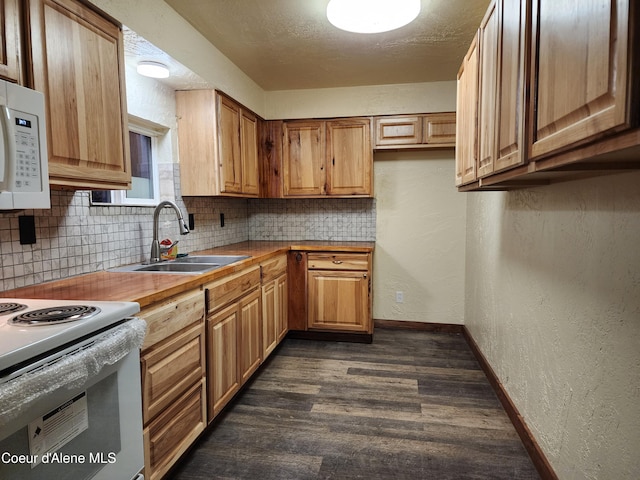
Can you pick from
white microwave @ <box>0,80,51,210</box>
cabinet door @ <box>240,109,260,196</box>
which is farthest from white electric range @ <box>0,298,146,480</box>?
cabinet door @ <box>240,109,260,196</box>

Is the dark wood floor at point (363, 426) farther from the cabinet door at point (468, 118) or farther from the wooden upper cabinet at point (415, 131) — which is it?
the wooden upper cabinet at point (415, 131)

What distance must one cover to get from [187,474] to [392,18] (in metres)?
2.47

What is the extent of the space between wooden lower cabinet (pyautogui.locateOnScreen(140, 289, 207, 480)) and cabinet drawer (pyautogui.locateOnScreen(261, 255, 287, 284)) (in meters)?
0.96

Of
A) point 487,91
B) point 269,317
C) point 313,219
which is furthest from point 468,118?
point 313,219

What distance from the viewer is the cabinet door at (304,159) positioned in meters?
3.63

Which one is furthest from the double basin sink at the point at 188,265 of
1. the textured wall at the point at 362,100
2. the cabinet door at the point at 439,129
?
the cabinet door at the point at 439,129

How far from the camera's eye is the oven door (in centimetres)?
85

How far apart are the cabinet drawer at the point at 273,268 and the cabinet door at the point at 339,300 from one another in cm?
28

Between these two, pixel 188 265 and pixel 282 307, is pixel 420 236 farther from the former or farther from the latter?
pixel 188 265

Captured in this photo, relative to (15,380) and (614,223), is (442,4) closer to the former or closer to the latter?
(614,223)

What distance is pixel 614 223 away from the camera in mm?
1191

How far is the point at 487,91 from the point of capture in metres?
1.63

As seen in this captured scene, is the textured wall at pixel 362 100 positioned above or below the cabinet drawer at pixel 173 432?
above

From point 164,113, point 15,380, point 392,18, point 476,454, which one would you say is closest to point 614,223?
point 476,454
